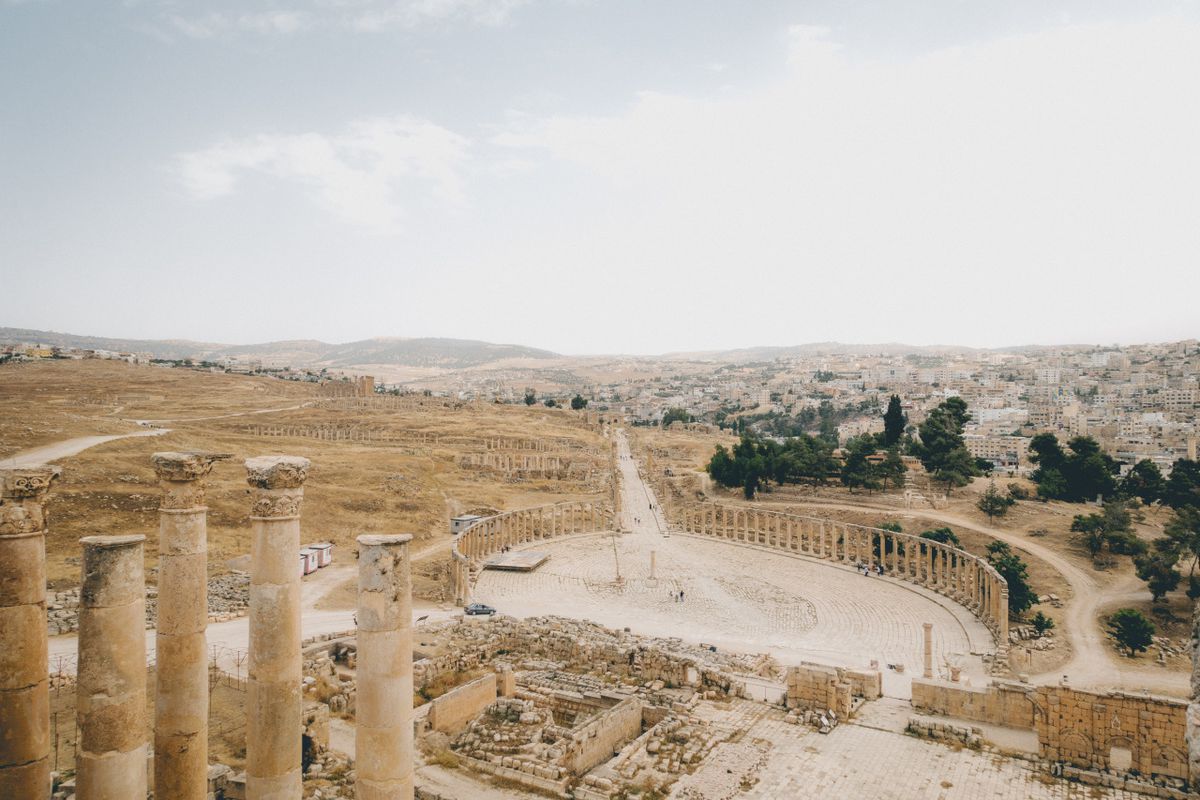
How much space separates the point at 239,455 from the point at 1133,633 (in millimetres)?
54200

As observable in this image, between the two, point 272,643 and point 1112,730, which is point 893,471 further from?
point 272,643

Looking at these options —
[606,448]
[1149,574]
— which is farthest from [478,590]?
[606,448]

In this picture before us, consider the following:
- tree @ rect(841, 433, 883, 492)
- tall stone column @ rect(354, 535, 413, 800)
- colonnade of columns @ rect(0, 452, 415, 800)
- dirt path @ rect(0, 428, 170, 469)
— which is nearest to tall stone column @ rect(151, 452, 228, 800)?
colonnade of columns @ rect(0, 452, 415, 800)

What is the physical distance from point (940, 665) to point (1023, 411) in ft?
449

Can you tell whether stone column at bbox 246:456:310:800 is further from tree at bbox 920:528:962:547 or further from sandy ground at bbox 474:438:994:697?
tree at bbox 920:528:962:547

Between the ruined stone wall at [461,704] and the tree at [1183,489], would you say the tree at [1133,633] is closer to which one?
the tree at [1183,489]

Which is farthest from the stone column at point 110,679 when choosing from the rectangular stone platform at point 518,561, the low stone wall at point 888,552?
the rectangular stone platform at point 518,561

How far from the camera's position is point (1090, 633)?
34750 mm

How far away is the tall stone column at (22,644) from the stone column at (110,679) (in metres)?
0.43

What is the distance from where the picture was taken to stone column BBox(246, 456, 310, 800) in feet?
30.3

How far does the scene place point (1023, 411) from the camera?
482ft

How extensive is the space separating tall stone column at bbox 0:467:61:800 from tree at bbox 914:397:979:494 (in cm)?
6479

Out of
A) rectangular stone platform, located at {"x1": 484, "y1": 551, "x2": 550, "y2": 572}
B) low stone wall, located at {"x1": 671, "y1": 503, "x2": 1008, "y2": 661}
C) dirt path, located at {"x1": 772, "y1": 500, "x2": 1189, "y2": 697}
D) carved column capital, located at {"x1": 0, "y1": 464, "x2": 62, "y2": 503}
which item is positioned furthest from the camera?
rectangular stone platform, located at {"x1": 484, "y1": 551, "x2": 550, "y2": 572}

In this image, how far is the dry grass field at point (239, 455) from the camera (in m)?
39.1
